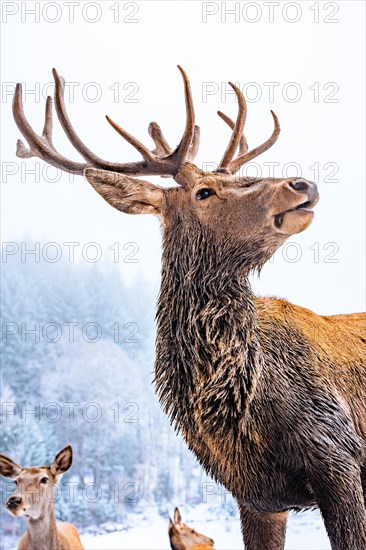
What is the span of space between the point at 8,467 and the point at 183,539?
2.05 feet

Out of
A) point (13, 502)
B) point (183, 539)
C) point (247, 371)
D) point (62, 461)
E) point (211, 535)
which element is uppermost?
point (247, 371)

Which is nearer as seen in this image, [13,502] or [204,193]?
[204,193]

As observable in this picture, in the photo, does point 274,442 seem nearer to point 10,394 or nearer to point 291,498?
point 291,498

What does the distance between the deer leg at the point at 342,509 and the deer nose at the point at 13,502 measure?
1.24m

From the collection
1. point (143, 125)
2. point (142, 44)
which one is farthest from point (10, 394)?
point (142, 44)

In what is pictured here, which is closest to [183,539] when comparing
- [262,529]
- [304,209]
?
[262,529]

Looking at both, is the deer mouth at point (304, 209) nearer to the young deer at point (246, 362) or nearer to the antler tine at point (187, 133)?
the young deer at point (246, 362)

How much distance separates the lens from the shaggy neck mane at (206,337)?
2248 millimetres

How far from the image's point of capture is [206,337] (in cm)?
228

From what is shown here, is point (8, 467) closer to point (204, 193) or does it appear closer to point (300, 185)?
point (204, 193)

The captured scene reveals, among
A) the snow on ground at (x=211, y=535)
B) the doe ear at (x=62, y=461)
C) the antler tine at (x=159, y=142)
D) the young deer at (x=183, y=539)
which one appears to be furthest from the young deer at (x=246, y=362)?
the snow on ground at (x=211, y=535)

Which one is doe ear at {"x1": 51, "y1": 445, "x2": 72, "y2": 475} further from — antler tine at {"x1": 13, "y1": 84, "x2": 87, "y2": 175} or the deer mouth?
the deer mouth

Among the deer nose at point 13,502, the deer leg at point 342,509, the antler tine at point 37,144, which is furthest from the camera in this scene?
the deer nose at point 13,502

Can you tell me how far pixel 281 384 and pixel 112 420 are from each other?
2686 millimetres
